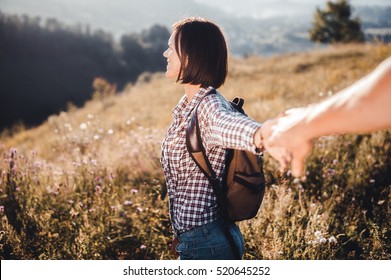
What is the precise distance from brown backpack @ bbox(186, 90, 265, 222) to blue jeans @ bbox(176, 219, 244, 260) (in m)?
0.09

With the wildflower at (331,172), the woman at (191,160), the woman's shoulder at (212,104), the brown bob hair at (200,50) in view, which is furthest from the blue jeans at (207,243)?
the wildflower at (331,172)

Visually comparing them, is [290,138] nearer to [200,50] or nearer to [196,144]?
[196,144]

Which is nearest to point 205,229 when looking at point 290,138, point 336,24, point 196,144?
point 196,144

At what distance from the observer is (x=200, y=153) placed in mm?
1231

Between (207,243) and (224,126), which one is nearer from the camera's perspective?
(224,126)

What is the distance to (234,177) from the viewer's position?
4.13 ft

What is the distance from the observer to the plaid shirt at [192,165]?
117 centimetres

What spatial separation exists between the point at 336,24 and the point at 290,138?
33.0m

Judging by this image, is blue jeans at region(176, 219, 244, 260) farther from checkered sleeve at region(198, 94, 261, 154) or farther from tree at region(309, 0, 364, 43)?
tree at region(309, 0, 364, 43)

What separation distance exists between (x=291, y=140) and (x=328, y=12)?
110 feet

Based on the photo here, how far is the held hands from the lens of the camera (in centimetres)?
77

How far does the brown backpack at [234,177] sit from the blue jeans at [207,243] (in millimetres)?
89

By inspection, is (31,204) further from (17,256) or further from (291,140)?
(291,140)
